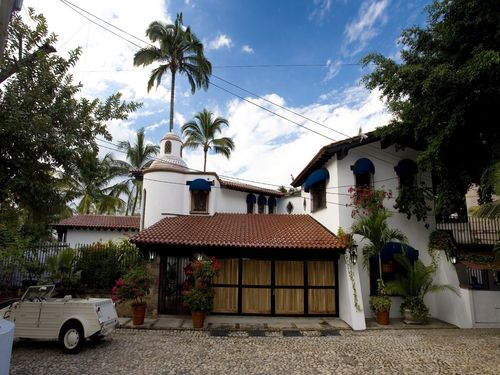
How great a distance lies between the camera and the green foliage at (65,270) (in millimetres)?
12102

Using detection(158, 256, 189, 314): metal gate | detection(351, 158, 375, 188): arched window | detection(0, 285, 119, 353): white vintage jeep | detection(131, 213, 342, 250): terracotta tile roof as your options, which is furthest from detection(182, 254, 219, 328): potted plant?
detection(351, 158, 375, 188): arched window

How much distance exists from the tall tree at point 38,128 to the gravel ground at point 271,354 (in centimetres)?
349

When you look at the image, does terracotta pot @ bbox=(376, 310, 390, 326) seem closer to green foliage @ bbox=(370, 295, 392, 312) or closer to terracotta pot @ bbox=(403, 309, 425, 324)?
green foliage @ bbox=(370, 295, 392, 312)

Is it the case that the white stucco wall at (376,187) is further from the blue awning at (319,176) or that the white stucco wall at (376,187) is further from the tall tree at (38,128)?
the tall tree at (38,128)

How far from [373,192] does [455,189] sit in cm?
272

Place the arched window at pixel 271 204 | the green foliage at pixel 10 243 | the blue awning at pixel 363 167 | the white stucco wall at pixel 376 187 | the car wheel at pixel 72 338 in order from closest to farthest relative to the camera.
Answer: the green foliage at pixel 10 243 < the car wheel at pixel 72 338 < the white stucco wall at pixel 376 187 < the blue awning at pixel 363 167 < the arched window at pixel 271 204

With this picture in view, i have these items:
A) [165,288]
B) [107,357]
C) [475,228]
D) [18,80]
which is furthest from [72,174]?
[475,228]

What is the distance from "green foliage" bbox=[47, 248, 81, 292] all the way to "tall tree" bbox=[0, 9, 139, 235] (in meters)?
6.34

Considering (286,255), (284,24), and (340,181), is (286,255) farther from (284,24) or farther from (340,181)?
(284,24)

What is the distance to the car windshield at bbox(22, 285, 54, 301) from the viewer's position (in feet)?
27.3

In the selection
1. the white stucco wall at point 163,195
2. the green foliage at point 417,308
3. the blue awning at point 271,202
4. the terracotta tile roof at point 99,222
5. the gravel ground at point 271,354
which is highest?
the blue awning at point 271,202

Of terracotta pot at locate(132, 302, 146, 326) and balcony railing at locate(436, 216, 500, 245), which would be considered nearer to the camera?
terracotta pot at locate(132, 302, 146, 326)

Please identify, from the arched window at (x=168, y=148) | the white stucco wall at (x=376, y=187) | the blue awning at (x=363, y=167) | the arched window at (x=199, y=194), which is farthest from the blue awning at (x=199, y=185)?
the blue awning at (x=363, y=167)

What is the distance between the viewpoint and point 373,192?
11.9 metres
